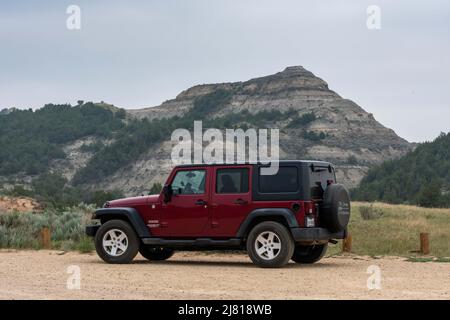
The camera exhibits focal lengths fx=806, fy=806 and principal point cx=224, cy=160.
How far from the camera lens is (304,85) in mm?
156875

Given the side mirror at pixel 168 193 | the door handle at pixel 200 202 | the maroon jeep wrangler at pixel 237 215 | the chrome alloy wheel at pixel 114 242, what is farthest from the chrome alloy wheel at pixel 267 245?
the chrome alloy wheel at pixel 114 242

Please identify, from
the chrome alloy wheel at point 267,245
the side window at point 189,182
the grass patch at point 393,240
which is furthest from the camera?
the grass patch at point 393,240

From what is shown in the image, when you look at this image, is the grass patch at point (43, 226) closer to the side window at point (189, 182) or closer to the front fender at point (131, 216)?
the front fender at point (131, 216)

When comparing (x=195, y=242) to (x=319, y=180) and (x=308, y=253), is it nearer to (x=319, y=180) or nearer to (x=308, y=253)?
(x=308, y=253)

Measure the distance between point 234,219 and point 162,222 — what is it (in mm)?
1472

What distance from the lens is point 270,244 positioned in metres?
14.3

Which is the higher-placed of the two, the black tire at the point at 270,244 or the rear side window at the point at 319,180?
the rear side window at the point at 319,180

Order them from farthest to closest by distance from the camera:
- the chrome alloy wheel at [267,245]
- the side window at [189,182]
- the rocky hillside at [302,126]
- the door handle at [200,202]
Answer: the rocky hillside at [302,126], the side window at [189,182], the door handle at [200,202], the chrome alloy wheel at [267,245]

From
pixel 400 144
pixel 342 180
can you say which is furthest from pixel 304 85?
pixel 342 180

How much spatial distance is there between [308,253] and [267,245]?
173cm

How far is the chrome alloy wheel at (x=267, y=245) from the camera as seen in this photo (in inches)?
563

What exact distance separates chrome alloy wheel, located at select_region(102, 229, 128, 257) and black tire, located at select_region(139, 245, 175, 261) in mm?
773

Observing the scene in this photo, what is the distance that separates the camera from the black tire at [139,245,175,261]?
1639cm

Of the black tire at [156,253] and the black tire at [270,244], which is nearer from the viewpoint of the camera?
the black tire at [270,244]
